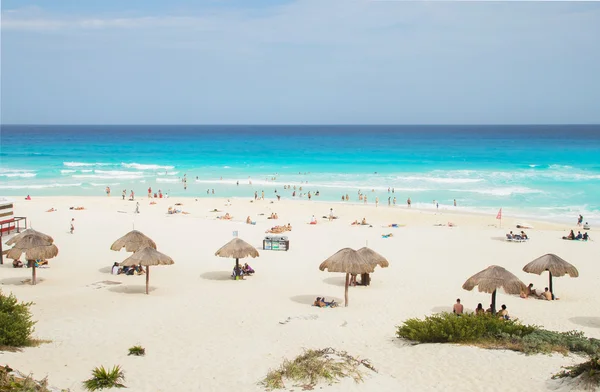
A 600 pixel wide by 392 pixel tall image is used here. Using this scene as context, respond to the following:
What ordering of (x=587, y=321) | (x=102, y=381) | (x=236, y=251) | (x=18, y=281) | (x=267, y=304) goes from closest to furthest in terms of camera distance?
(x=102, y=381) < (x=587, y=321) < (x=267, y=304) < (x=18, y=281) < (x=236, y=251)

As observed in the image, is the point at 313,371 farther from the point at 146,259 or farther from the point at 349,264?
the point at 146,259

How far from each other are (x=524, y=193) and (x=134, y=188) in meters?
32.0

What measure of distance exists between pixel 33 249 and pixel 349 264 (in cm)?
835

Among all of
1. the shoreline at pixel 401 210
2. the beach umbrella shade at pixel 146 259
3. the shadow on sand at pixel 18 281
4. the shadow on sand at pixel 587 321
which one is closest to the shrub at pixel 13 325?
the beach umbrella shade at pixel 146 259

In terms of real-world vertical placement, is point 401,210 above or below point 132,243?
above

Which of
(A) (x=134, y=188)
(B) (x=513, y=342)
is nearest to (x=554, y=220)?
(B) (x=513, y=342)

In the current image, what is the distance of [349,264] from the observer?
1384 cm

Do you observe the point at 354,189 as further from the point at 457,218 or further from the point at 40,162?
the point at 40,162

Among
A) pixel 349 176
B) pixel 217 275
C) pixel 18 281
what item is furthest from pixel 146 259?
pixel 349 176

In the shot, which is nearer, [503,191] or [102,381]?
[102,381]

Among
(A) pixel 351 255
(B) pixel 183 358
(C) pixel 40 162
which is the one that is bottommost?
(B) pixel 183 358

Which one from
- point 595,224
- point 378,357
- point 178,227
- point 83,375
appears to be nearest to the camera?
point 83,375

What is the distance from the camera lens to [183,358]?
1005 centimetres

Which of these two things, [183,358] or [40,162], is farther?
[40,162]
